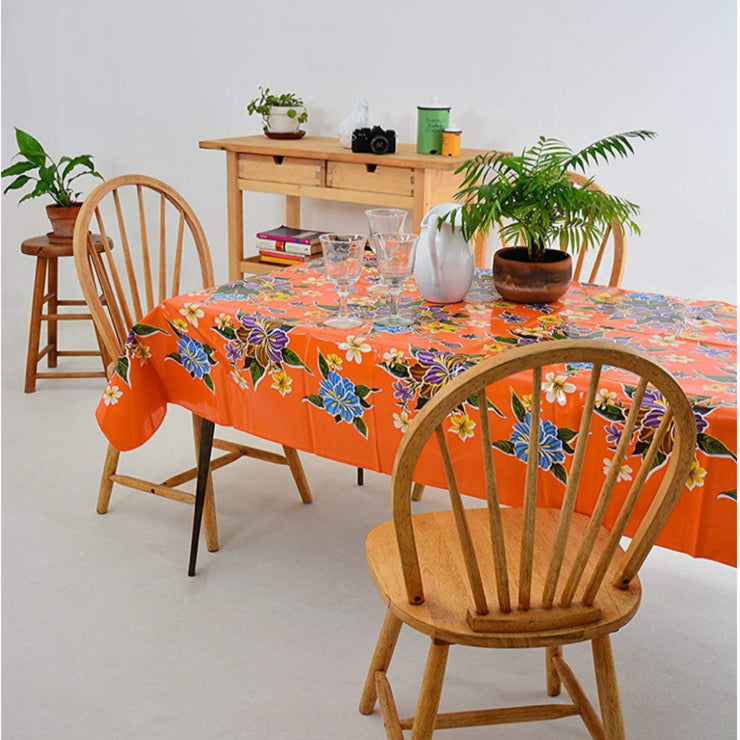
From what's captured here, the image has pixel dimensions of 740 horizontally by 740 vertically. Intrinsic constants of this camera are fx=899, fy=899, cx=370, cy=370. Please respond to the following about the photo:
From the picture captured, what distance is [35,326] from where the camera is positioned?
11.4ft

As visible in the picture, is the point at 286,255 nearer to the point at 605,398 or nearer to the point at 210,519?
the point at 210,519

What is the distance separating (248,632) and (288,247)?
5.76 ft

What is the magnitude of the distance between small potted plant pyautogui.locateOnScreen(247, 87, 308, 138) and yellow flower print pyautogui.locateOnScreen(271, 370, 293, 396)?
179 centimetres

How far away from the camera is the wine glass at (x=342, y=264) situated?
186 centimetres

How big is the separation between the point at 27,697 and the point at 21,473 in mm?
1116

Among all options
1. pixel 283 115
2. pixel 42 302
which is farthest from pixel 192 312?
pixel 42 302

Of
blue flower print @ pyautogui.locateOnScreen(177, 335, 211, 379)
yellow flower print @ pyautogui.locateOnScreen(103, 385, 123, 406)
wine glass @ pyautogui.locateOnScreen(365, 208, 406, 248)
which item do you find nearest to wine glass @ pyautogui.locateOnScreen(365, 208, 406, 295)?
wine glass @ pyautogui.locateOnScreen(365, 208, 406, 248)

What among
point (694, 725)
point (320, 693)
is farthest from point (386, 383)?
point (694, 725)

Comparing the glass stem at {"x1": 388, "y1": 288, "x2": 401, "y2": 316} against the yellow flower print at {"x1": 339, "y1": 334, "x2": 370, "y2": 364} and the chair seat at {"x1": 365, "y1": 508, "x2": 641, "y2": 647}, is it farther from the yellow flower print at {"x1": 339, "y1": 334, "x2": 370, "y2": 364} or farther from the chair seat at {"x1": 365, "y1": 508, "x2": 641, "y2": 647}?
the chair seat at {"x1": 365, "y1": 508, "x2": 641, "y2": 647}

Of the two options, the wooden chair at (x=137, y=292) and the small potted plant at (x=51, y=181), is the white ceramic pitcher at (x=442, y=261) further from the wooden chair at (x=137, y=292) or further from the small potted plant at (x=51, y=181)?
the small potted plant at (x=51, y=181)

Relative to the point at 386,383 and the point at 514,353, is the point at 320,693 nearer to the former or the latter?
the point at 386,383

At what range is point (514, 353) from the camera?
118 centimetres

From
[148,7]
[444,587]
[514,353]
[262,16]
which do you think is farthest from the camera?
[148,7]

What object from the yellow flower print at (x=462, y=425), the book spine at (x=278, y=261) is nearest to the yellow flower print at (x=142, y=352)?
the yellow flower print at (x=462, y=425)
